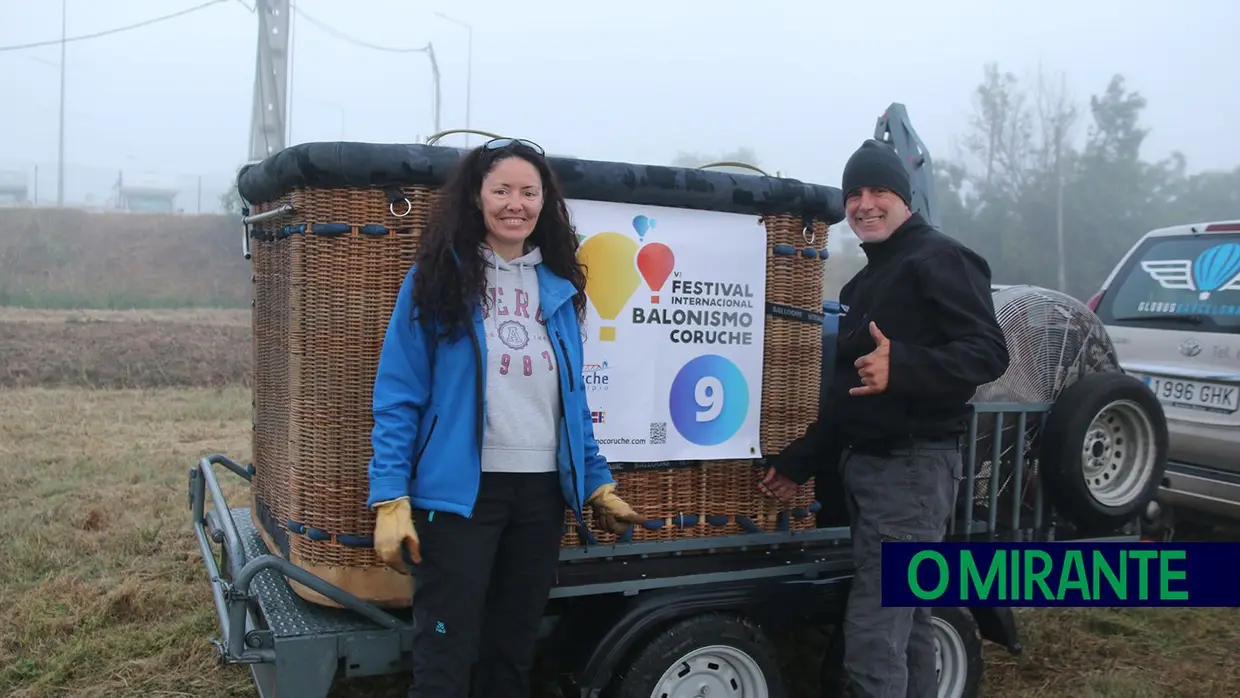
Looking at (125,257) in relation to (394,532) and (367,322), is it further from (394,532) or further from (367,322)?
(394,532)

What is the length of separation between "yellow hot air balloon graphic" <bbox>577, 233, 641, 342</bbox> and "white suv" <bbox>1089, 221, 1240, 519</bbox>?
3.82m

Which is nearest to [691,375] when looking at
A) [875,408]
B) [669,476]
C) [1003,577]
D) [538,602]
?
[669,476]

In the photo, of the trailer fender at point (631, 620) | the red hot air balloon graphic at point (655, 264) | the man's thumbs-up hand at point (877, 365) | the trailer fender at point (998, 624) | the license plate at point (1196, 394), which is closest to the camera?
the man's thumbs-up hand at point (877, 365)

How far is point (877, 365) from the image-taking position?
2.80 metres

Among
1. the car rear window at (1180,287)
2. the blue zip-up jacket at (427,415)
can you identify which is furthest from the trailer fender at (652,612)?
the car rear window at (1180,287)

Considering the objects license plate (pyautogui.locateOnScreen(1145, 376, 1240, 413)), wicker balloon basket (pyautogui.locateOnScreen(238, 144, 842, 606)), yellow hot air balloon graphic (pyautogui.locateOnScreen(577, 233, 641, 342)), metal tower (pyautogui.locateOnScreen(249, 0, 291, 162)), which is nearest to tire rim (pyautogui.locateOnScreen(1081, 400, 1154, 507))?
wicker balloon basket (pyautogui.locateOnScreen(238, 144, 842, 606))

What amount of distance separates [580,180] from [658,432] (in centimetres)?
87

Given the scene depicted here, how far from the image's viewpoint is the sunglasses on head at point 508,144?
260 centimetres

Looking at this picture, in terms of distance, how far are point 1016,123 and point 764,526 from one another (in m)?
34.7

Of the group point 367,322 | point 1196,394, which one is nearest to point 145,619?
point 367,322

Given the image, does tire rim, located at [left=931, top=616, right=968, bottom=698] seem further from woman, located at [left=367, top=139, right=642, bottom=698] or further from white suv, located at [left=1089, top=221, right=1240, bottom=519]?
white suv, located at [left=1089, top=221, right=1240, bottom=519]

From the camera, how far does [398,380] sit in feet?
7.93

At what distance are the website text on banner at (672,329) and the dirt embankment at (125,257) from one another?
98.6 ft

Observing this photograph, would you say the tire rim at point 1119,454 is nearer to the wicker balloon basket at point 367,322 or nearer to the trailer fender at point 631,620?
the wicker balloon basket at point 367,322
